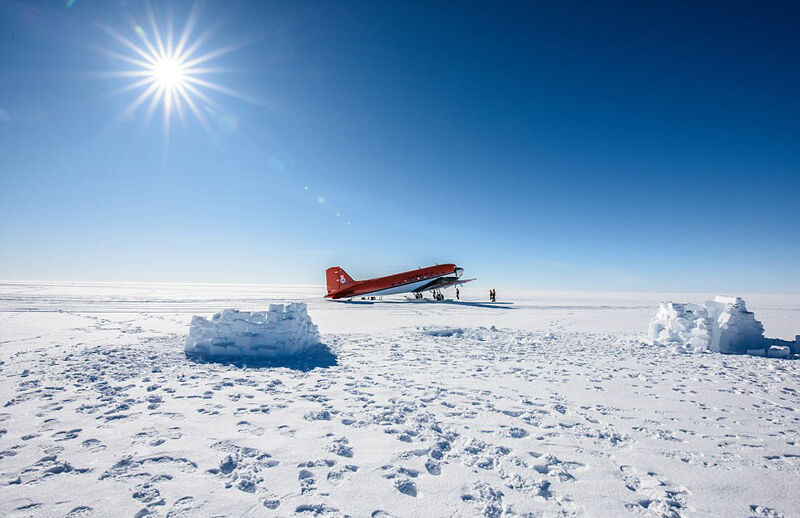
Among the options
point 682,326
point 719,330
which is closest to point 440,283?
point 682,326

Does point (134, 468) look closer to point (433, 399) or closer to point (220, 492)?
point (220, 492)

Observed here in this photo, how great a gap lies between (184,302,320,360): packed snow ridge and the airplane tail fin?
28.3m

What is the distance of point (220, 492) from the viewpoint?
11.1 ft

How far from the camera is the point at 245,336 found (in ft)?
31.9

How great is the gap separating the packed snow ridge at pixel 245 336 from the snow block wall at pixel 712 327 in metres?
14.0

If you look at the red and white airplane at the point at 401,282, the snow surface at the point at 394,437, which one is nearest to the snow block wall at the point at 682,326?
the snow surface at the point at 394,437

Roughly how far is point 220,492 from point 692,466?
570 centimetres

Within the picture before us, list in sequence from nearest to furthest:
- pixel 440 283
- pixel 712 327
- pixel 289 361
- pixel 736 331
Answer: pixel 289 361 < pixel 736 331 < pixel 712 327 < pixel 440 283

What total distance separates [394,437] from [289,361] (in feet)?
18.7

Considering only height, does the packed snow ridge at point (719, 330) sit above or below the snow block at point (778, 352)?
above

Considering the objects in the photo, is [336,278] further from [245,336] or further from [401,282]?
[245,336]

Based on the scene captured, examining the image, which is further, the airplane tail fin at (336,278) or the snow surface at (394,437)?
the airplane tail fin at (336,278)

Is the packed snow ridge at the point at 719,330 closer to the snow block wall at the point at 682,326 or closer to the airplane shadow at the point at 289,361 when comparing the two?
the snow block wall at the point at 682,326

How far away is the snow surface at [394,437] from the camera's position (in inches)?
131
